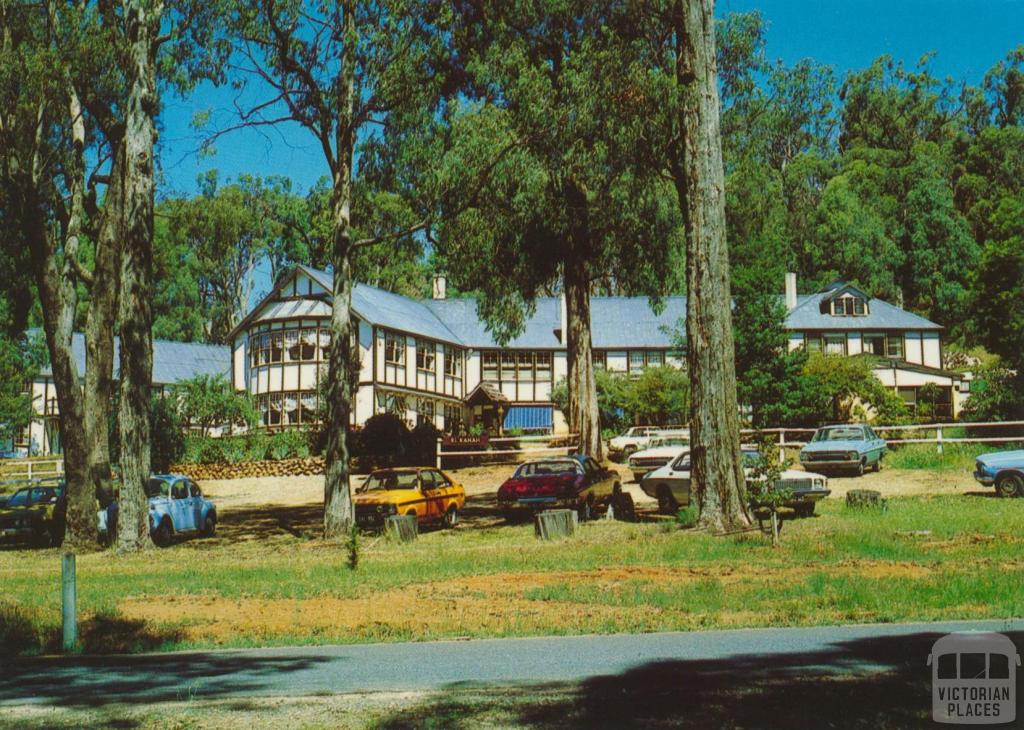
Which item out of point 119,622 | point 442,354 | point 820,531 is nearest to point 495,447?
point 442,354

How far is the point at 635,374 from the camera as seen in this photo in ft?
195

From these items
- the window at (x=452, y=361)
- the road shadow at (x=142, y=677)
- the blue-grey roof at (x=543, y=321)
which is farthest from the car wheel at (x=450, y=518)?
the window at (x=452, y=361)

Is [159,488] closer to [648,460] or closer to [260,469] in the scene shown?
[648,460]

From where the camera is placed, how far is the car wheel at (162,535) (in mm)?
27672

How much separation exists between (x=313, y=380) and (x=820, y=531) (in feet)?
125

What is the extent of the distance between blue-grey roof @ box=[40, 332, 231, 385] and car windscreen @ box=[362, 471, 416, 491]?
40.6 metres

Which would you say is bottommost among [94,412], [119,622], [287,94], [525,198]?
[119,622]

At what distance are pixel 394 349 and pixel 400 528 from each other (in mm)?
33254

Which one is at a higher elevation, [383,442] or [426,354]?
[426,354]

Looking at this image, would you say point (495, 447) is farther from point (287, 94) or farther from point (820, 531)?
point (820, 531)

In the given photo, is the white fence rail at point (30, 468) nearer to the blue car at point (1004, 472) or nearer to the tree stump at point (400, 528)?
the tree stump at point (400, 528)

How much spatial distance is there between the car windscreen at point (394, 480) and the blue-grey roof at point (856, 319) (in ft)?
128

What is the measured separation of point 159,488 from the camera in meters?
28.6

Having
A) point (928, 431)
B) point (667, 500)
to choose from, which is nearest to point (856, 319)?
point (928, 431)
